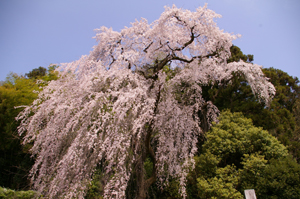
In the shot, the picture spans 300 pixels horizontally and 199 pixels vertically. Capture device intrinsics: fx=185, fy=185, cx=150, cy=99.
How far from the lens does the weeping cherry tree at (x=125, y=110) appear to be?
9.65 feet

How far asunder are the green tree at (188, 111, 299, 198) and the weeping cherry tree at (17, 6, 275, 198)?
0.49m

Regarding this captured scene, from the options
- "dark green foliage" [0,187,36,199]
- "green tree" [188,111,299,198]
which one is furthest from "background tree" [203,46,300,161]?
"dark green foliage" [0,187,36,199]

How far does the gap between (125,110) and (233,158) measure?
3761 millimetres

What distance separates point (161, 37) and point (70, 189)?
3.94 m

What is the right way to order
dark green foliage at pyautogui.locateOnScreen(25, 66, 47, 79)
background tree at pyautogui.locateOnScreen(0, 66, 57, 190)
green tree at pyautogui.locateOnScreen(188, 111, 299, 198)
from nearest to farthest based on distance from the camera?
green tree at pyautogui.locateOnScreen(188, 111, 299, 198) → background tree at pyautogui.locateOnScreen(0, 66, 57, 190) → dark green foliage at pyautogui.locateOnScreen(25, 66, 47, 79)

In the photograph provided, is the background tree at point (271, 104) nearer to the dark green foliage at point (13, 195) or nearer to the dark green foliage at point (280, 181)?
the dark green foliage at point (280, 181)

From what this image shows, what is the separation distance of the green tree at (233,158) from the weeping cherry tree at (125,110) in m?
0.49

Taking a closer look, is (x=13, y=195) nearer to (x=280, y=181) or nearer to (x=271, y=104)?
(x=280, y=181)

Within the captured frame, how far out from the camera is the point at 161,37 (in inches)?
192

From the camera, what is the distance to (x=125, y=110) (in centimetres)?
302

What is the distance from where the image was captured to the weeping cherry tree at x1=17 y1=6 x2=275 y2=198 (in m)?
2.94

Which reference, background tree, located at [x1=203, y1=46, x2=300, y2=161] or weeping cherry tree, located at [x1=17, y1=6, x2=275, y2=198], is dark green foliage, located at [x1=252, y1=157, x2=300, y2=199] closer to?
weeping cherry tree, located at [x1=17, y1=6, x2=275, y2=198]

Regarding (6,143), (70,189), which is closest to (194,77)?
(70,189)

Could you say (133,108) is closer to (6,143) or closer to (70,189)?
(70,189)
